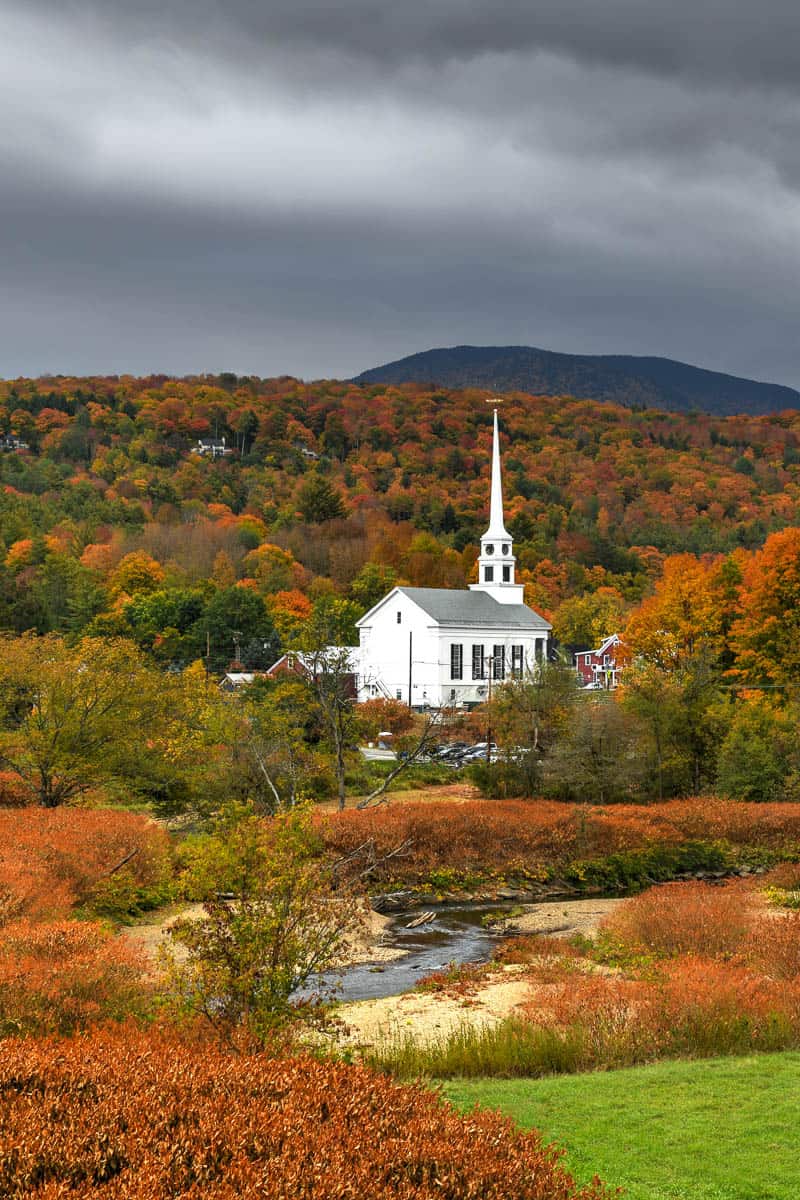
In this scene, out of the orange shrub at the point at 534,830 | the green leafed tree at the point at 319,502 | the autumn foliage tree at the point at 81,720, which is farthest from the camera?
the green leafed tree at the point at 319,502

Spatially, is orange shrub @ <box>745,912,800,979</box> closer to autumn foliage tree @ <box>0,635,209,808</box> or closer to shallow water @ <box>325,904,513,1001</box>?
shallow water @ <box>325,904,513,1001</box>

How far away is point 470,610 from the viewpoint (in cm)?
7738

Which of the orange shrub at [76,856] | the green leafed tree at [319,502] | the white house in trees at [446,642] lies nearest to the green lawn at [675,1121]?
the orange shrub at [76,856]

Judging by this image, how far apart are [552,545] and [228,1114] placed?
10851 cm

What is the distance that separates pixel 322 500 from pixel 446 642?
45.7 m

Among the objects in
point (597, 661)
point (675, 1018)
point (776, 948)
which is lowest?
point (776, 948)

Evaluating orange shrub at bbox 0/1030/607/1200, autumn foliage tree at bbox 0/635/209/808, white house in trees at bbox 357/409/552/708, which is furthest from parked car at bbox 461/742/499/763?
orange shrub at bbox 0/1030/607/1200

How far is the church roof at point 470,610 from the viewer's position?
7612 centimetres

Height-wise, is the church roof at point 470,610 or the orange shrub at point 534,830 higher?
the church roof at point 470,610

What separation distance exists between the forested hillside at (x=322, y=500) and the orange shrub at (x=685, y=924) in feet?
120

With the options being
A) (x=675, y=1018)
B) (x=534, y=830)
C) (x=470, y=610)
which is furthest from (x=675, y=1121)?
(x=470, y=610)

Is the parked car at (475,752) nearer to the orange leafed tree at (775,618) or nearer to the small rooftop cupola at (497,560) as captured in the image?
the orange leafed tree at (775,618)

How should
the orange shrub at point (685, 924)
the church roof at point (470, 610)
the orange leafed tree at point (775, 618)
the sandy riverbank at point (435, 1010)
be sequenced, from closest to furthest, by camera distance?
the sandy riverbank at point (435, 1010), the orange shrub at point (685, 924), the orange leafed tree at point (775, 618), the church roof at point (470, 610)

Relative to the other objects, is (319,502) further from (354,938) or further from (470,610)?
(354,938)
